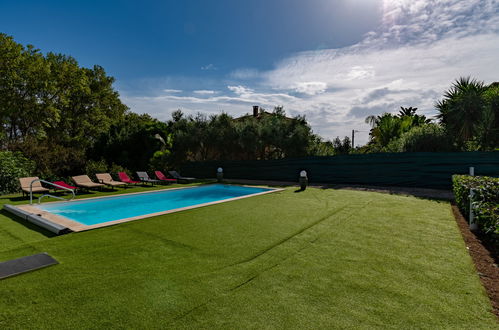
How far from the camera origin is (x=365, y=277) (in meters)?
3.09

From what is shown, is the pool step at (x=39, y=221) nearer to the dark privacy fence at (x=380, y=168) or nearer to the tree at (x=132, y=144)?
the dark privacy fence at (x=380, y=168)

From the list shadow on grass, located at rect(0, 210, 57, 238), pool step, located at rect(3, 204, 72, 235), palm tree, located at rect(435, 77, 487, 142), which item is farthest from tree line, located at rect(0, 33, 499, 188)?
pool step, located at rect(3, 204, 72, 235)

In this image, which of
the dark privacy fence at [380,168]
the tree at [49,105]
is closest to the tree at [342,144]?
the dark privacy fence at [380,168]

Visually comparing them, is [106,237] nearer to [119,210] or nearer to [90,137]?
[119,210]

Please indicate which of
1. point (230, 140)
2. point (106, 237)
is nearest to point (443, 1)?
point (106, 237)

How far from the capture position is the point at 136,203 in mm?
9914

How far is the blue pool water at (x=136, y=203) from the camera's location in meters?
7.92

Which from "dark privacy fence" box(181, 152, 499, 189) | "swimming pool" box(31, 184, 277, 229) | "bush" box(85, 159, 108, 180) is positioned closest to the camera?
"swimming pool" box(31, 184, 277, 229)

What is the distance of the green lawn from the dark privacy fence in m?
7.21

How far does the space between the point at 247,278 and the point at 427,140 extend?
16611 mm

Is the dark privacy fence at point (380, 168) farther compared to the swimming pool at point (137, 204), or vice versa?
the dark privacy fence at point (380, 168)

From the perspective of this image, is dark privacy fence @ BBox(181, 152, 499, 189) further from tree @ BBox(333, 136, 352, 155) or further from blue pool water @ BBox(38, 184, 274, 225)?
tree @ BBox(333, 136, 352, 155)

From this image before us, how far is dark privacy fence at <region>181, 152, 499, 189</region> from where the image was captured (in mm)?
11062

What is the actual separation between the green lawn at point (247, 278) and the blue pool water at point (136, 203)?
2404mm
